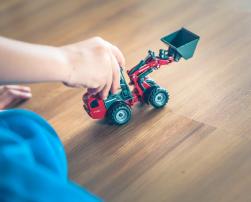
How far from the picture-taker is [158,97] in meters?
0.92

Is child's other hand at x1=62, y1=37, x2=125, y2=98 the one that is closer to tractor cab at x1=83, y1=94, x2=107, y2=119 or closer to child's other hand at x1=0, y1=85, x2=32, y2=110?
tractor cab at x1=83, y1=94, x2=107, y2=119

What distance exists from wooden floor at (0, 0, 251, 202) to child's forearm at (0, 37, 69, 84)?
30 cm

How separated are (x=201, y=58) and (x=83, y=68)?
54cm

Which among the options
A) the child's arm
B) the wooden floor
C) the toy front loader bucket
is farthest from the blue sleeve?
the toy front loader bucket

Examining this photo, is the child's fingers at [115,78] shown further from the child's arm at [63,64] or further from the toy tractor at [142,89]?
the toy tractor at [142,89]

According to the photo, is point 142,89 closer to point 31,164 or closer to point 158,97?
point 158,97

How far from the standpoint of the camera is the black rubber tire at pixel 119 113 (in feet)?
2.92

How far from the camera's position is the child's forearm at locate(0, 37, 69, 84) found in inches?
21.2

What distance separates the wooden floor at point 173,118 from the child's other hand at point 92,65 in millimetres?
217

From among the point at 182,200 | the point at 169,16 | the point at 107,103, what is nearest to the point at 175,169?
the point at 182,200

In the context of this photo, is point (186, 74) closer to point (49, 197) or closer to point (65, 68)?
point (65, 68)

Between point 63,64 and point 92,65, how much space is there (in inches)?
2.2

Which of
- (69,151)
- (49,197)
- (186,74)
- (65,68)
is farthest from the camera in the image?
(186,74)

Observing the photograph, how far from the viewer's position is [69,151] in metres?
0.89
